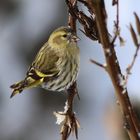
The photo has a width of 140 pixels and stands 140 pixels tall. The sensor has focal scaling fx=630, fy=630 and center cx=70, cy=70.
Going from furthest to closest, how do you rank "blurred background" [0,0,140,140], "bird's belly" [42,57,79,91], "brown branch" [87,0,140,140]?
"blurred background" [0,0,140,140] < "bird's belly" [42,57,79,91] < "brown branch" [87,0,140,140]

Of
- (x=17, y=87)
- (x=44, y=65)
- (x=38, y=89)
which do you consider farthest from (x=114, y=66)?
(x=38, y=89)

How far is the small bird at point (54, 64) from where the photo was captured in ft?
8.77

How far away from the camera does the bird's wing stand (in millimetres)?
2713

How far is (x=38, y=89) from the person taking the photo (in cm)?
736

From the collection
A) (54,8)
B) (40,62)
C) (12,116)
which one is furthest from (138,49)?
(54,8)

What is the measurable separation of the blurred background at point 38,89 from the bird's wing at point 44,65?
3.56 meters

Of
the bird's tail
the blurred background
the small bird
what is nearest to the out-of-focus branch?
the bird's tail

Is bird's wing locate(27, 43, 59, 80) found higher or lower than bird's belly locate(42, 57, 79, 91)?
higher

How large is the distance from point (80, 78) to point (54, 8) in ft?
3.82

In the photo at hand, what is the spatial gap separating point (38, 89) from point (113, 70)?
6377 mm

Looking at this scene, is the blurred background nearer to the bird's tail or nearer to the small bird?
the small bird

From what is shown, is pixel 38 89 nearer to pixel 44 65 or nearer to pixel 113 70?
pixel 44 65

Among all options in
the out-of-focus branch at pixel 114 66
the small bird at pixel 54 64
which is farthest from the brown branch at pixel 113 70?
the small bird at pixel 54 64

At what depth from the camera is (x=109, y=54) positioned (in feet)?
3.24
